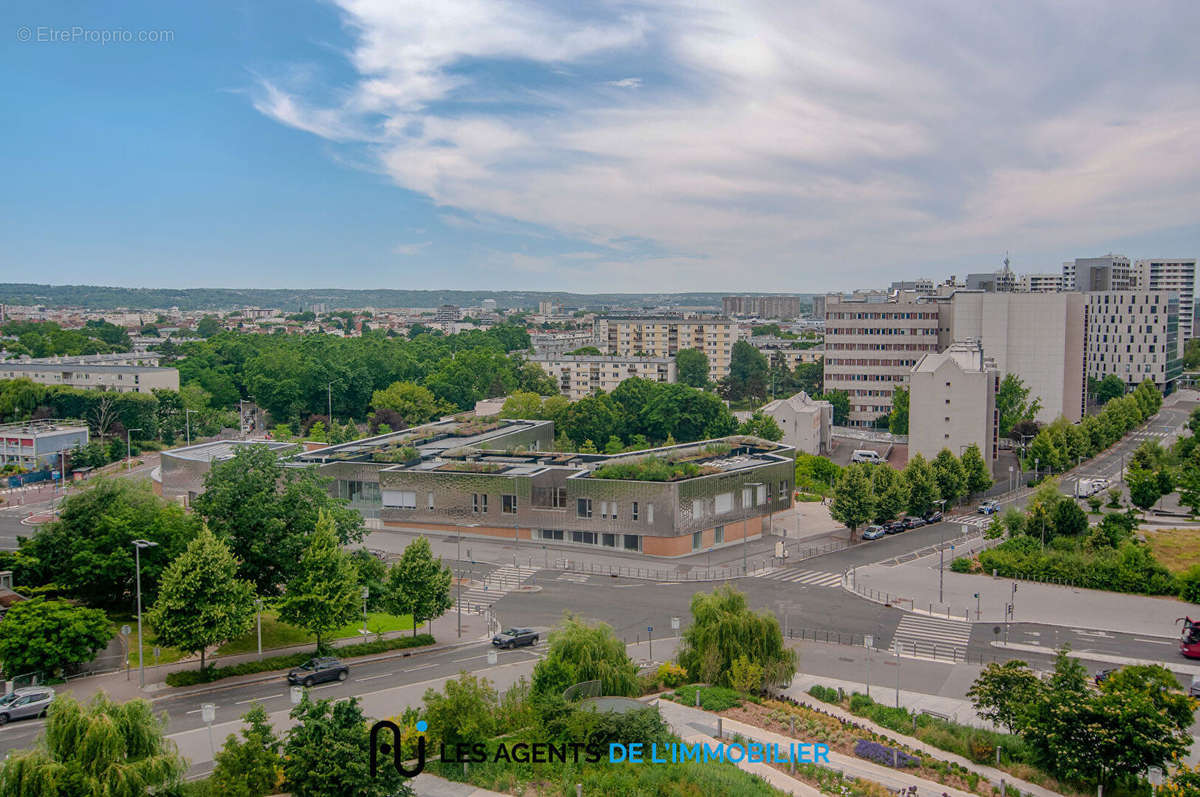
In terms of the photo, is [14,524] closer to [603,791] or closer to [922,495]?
[603,791]

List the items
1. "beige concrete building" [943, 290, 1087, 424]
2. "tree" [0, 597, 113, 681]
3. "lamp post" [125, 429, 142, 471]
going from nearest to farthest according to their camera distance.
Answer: "tree" [0, 597, 113, 681] < "lamp post" [125, 429, 142, 471] < "beige concrete building" [943, 290, 1087, 424]

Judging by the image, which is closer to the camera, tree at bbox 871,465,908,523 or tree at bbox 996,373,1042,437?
tree at bbox 871,465,908,523

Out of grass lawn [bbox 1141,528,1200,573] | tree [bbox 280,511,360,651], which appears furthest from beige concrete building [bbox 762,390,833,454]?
tree [bbox 280,511,360,651]

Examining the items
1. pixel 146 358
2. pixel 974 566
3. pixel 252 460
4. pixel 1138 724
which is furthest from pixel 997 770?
pixel 146 358

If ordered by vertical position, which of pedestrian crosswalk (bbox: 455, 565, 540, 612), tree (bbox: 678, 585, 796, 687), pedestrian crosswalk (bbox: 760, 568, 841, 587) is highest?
tree (bbox: 678, 585, 796, 687)

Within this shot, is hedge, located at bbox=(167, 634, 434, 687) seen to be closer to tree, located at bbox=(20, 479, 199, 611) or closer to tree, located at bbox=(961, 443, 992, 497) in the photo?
tree, located at bbox=(20, 479, 199, 611)

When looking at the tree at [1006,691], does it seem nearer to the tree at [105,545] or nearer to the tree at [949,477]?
the tree at [105,545]

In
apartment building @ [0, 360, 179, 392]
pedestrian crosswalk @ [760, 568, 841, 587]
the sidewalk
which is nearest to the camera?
the sidewalk

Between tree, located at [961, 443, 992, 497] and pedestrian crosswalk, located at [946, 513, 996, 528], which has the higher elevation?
tree, located at [961, 443, 992, 497]

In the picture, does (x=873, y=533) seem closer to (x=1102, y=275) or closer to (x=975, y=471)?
(x=975, y=471)
